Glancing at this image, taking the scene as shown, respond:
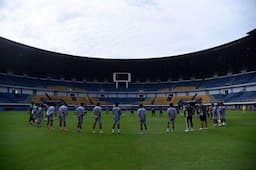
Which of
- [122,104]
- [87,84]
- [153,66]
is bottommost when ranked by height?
[122,104]

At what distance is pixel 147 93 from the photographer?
244 feet

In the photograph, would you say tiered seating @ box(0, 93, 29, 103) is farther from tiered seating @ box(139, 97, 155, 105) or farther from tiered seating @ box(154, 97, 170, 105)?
tiered seating @ box(154, 97, 170, 105)

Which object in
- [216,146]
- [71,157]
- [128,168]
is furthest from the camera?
[216,146]

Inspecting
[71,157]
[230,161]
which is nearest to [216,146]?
[230,161]

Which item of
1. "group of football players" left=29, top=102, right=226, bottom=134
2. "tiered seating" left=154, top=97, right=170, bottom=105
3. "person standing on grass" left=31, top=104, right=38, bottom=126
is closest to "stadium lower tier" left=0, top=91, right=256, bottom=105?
"tiered seating" left=154, top=97, right=170, bottom=105

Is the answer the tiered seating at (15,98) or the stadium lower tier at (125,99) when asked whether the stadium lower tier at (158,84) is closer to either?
the stadium lower tier at (125,99)

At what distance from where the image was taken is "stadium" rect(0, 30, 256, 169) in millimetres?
8016

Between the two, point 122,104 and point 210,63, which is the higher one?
point 210,63

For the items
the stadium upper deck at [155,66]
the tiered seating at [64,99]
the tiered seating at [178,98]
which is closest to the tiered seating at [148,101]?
the tiered seating at [178,98]

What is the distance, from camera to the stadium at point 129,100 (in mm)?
8016

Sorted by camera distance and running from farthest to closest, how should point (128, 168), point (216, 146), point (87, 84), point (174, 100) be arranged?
point (87, 84) < point (174, 100) < point (216, 146) < point (128, 168)

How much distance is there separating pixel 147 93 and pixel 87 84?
15847 millimetres

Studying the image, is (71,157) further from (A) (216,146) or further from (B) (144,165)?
(A) (216,146)

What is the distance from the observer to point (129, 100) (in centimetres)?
7175
